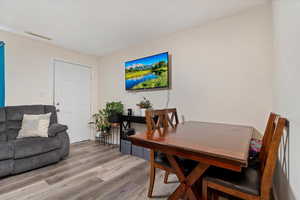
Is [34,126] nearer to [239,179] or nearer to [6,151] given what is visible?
[6,151]

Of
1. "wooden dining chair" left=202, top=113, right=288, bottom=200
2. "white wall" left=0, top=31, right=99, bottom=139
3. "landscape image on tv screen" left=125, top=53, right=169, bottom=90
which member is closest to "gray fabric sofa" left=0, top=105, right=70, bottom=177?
"white wall" left=0, top=31, right=99, bottom=139

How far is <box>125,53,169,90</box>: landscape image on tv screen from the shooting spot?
9.02 feet

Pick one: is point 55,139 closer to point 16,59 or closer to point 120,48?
point 16,59

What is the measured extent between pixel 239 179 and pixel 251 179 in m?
0.09

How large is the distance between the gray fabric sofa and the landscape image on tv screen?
1.69m

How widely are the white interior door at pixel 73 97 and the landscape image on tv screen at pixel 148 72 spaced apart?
137 centimetres

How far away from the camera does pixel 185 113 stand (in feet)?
8.56

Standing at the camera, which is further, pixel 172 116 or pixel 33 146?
pixel 172 116

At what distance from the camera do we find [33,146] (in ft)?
7.29

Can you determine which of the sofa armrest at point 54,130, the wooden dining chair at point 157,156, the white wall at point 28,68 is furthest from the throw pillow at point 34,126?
the wooden dining chair at point 157,156

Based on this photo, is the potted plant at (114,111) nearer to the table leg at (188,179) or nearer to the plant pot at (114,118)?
the plant pot at (114,118)

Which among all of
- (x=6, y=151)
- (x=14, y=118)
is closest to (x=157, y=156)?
(x=6, y=151)

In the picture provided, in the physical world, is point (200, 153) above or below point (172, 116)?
below

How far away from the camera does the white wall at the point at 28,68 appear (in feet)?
8.88
